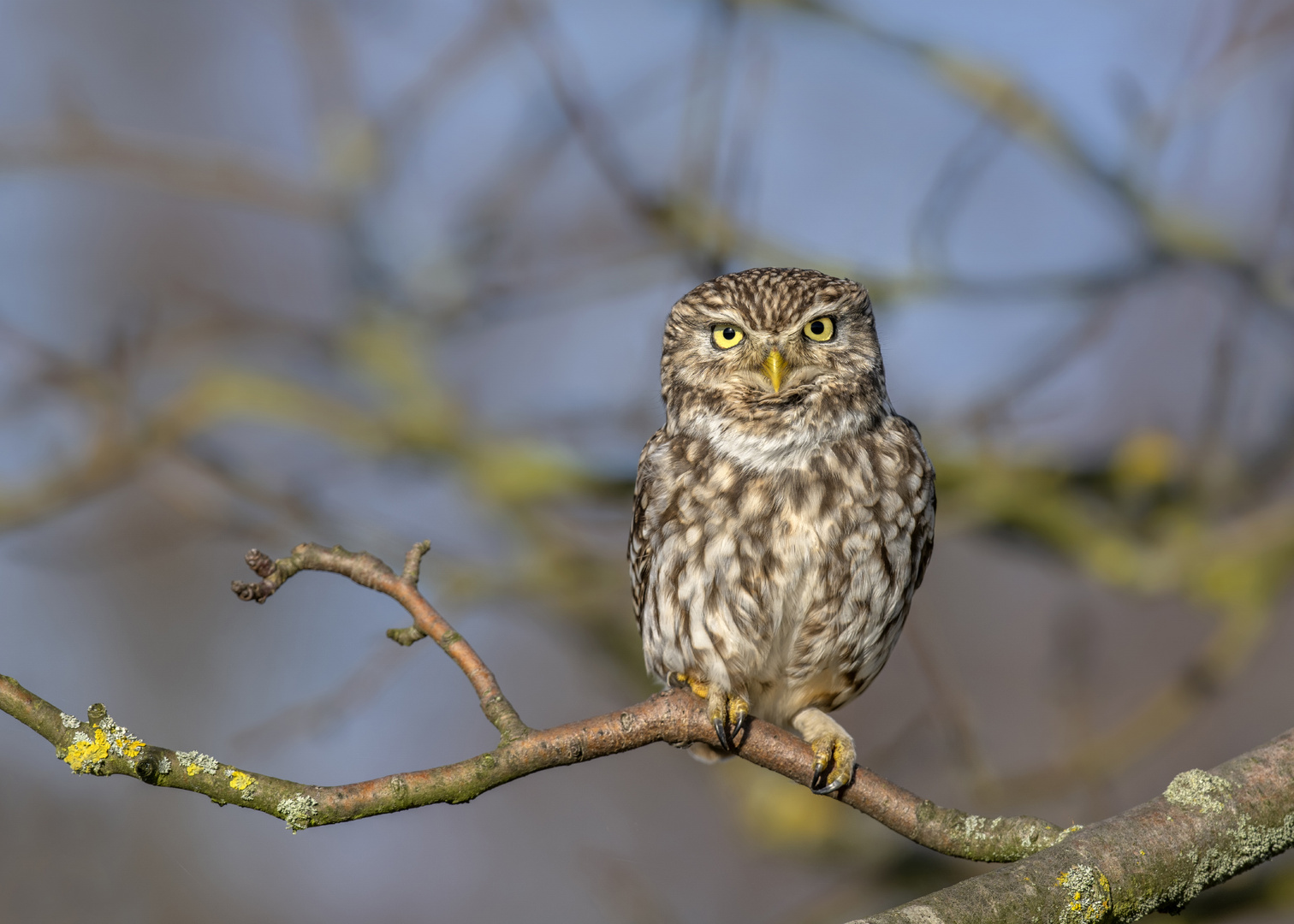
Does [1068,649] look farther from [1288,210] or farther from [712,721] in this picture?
[712,721]

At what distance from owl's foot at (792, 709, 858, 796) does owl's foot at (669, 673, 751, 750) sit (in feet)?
0.64

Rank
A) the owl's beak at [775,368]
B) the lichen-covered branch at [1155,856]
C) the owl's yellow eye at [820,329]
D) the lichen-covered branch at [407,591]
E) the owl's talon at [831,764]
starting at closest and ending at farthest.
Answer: the lichen-covered branch at [1155,856]
the lichen-covered branch at [407,591]
the owl's talon at [831,764]
the owl's beak at [775,368]
the owl's yellow eye at [820,329]

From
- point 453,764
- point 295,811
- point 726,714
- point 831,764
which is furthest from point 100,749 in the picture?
point 831,764

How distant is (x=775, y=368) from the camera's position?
2.86 meters

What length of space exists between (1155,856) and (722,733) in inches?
34.7

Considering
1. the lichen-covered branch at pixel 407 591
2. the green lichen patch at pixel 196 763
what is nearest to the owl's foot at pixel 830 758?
the lichen-covered branch at pixel 407 591

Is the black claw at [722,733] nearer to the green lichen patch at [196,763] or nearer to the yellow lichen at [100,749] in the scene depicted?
the green lichen patch at [196,763]

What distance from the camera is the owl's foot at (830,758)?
258 centimetres

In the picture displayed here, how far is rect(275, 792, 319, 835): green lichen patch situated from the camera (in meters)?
1.77

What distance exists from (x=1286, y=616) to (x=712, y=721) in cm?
751

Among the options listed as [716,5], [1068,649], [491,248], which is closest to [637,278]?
[491,248]

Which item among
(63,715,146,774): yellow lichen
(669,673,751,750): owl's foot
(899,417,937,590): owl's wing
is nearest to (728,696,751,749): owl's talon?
(669,673,751,750): owl's foot

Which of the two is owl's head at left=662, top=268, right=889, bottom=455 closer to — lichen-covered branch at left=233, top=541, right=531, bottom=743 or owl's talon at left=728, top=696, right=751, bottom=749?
owl's talon at left=728, top=696, right=751, bottom=749

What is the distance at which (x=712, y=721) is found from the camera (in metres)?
2.49
